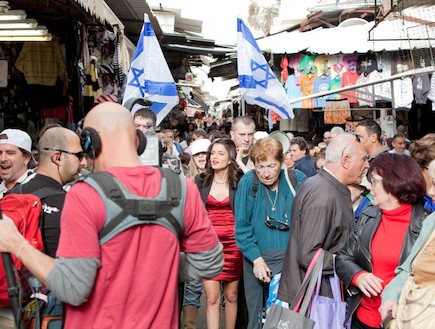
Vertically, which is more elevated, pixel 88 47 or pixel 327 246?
pixel 88 47

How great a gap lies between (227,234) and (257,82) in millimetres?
2845

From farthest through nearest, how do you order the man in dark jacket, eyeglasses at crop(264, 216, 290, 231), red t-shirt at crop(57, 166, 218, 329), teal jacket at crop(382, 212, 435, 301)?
eyeglasses at crop(264, 216, 290, 231), the man in dark jacket, teal jacket at crop(382, 212, 435, 301), red t-shirt at crop(57, 166, 218, 329)

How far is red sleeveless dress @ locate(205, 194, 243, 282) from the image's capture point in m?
6.38

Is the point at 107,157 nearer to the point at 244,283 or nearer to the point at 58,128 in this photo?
the point at 58,128

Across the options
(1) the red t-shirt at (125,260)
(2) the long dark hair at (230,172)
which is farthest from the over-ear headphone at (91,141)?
(2) the long dark hair at (230,172)

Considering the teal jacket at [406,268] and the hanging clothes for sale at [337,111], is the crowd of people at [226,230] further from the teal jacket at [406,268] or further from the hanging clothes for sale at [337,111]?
the hanging clothes for sale at [337,111]

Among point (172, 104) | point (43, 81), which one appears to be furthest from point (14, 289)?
point (43, 81)

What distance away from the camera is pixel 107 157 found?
288 centimetres

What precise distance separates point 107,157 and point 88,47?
22.7 feet

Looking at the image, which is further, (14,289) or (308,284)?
(308,284)

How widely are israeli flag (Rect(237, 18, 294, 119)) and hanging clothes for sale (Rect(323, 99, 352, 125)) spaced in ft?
19.6

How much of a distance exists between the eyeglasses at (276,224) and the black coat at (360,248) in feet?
4.41

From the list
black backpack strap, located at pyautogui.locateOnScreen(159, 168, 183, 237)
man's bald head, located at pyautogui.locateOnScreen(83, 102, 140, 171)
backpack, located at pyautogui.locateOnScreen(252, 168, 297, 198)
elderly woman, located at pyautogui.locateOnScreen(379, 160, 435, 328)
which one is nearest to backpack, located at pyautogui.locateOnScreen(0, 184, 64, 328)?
man's bald head, located at pyautogui.locateOnScreen(83, 102, 140, 171)

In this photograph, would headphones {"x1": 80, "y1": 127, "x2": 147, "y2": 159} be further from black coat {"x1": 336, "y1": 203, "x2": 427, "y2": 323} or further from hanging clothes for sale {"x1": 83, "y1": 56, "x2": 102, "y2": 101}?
hanging clothes for sale {"x1": 83, "y1": 56, "x2": 102, "y2": 101}
